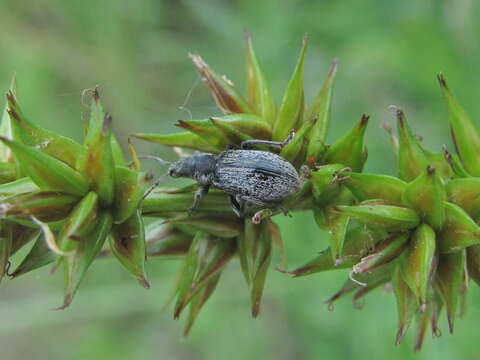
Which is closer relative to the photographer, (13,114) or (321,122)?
(13,114)

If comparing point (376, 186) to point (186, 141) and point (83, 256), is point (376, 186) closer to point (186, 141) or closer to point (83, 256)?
point (186, 141)

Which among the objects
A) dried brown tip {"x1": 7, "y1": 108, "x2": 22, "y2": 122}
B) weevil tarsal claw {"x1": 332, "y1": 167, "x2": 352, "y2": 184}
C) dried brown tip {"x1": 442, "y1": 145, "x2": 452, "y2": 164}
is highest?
dried brown tip {"x1": 442, "y1": 145, "x2": 452, "y2": 164}

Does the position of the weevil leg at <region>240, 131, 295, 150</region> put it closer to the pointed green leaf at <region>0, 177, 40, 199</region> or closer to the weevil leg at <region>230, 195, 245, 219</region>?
the weevil leg at <region>230, 195, 245, 219</region>

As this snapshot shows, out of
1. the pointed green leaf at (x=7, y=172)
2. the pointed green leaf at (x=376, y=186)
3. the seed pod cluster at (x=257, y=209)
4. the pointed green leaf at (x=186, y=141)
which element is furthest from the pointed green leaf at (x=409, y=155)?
the pointed green leaf at (x=7, y=172)

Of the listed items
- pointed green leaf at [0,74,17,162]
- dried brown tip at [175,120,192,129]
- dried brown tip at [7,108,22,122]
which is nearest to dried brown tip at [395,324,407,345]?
dried brown tip at [175,120,192,129]

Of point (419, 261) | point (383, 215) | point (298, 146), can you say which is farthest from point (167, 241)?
point (419, 261)

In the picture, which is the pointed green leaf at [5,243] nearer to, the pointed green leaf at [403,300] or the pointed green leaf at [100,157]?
the pointed green leaf at [100,157]

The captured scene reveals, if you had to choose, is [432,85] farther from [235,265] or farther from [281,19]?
[235,265]
